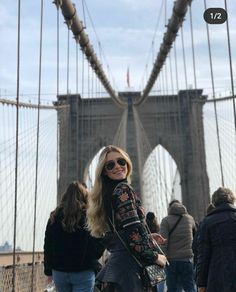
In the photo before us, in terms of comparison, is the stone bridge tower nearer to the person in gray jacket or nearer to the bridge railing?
the bridge railing

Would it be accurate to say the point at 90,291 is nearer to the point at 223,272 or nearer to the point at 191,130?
the point at 223,272

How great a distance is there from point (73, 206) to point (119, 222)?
82 cm

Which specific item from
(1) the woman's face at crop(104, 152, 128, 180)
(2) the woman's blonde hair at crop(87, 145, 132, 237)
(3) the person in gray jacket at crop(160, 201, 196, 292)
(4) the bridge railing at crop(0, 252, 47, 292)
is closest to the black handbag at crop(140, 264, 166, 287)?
(2) the woman's blonde hair at crop(87, 145, 132, 237)

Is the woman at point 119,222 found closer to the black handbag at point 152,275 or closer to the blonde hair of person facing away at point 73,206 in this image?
the black handbag at point 152,275

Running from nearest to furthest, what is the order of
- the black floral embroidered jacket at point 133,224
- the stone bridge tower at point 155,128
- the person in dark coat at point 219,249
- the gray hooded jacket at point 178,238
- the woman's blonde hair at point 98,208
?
1. the black floral embroidered jacket at point 133,224
2. the woman's blonde hair at point 98,208
3. the person in dark coat at point 219,249
4. the gray hooded jacket at point 178,238
5. the stone bridge tower at point 155,128

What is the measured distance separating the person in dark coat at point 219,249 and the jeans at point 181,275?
4.95 feet

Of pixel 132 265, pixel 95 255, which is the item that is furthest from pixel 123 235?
pixel 95 255

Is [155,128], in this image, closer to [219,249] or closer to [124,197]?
[219,249]

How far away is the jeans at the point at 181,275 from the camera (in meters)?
3.88

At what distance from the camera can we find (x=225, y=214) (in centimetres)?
241

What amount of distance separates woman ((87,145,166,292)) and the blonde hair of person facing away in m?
0.67

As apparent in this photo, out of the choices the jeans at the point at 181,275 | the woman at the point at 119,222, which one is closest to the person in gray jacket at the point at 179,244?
the jeans at the point at 181,275

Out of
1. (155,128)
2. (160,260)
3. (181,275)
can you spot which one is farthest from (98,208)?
(155,128)

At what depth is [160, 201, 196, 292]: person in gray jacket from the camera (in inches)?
152
